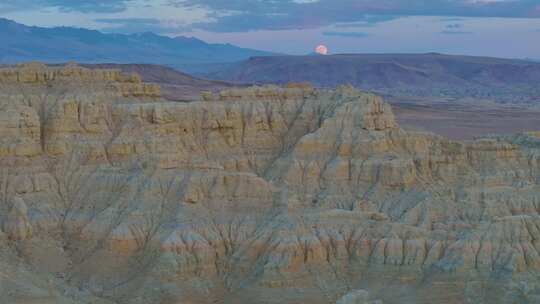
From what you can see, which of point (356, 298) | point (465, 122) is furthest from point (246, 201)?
point (465, 122)

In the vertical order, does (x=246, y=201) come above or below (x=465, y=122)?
above

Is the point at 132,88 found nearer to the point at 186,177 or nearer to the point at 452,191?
the point at 186,177

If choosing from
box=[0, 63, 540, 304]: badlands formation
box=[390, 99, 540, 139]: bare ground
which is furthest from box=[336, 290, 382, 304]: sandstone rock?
box=[390, 99, 540, 139]: bare ground

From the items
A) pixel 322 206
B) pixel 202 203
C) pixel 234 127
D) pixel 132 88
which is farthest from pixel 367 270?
pixel 132 88

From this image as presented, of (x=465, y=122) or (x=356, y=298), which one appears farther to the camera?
(x=465, y=122)

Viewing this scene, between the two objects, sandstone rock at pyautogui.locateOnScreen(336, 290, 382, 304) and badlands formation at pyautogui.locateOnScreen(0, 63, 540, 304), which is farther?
badlands formation at pyautogui.locateOnScreen(0, 63, 540, 304)

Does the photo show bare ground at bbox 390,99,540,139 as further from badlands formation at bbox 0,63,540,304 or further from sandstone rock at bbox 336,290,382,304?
sandstone rock at bbox 336,290,382,304

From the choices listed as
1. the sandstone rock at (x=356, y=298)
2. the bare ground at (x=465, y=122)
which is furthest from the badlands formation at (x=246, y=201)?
the bare ground at (x=465, y=122)

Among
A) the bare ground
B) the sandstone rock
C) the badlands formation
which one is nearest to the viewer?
the sandstone rock

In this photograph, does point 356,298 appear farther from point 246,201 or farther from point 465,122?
point 465,122
